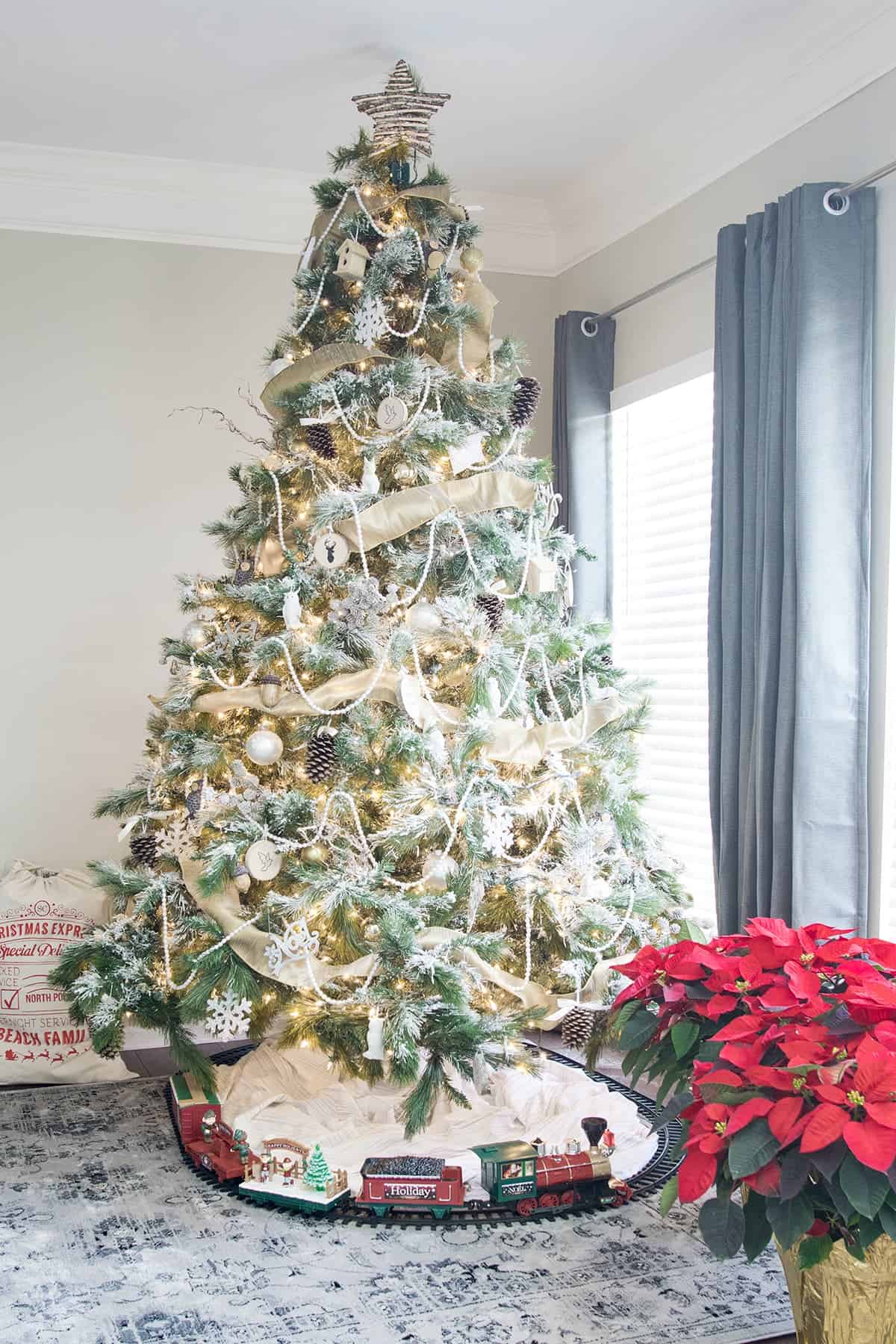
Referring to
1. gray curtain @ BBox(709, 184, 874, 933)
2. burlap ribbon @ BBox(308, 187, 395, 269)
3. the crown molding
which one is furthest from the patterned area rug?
the crown molding

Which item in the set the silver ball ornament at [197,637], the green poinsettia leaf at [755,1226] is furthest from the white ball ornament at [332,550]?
the green poinsettia leaf at [755,1226]

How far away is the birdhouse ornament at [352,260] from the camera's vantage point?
9.12 ft

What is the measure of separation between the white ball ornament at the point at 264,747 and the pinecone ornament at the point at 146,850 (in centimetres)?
41

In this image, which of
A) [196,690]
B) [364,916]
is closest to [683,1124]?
[364,916]

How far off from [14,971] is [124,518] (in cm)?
142

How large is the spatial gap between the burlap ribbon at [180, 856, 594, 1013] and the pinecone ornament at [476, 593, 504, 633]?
0.67m

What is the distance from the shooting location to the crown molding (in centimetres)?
367

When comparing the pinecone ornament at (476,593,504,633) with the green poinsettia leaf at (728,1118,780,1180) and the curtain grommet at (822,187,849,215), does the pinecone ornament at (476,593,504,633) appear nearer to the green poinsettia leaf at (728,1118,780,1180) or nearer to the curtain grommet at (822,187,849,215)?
the curtain grommet at (822,187,849,215)

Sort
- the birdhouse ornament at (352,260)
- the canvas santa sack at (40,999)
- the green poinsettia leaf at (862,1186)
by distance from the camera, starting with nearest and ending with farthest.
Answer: the green poinsettia leaf at (862,1186)
the birdhouse ornament at (352,260)
the canvas santa sack at (40,999)

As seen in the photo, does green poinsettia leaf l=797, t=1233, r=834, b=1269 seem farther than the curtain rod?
No

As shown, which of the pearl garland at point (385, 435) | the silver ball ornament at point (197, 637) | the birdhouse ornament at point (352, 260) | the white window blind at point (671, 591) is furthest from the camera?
the white window blind at point (671, 591)

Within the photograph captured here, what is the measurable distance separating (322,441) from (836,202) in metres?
1.32

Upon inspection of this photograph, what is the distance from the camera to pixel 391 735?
2578mm

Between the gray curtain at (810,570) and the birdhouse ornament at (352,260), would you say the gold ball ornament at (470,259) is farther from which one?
the gray curtain at (810,570)
